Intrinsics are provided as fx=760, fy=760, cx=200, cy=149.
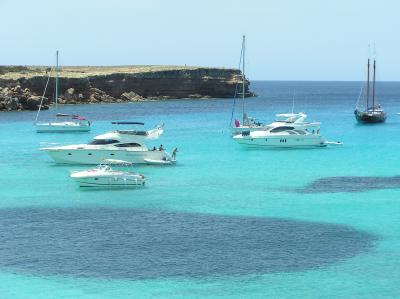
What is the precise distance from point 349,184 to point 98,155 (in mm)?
18321

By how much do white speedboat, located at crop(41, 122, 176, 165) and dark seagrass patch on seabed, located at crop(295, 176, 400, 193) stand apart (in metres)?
12.8

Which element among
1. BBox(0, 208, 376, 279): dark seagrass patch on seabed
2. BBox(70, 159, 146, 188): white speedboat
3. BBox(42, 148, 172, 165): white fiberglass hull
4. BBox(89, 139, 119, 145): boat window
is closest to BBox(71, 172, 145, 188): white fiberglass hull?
BBox(70, 159, 146, 188): white speedboat

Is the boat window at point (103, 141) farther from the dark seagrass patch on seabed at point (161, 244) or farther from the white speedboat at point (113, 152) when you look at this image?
the dark seagrass patch on seabed at point (161, 244)

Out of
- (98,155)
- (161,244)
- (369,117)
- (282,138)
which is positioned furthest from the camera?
(369,117)

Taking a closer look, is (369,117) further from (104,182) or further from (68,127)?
(104,182)

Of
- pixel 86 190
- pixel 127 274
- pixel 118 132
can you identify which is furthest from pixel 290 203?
pixel 118 132

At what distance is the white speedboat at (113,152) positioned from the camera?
179ft

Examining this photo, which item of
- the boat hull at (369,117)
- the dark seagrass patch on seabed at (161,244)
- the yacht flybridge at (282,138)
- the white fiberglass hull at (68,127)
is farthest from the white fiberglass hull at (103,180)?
the boat hull at (369,117)

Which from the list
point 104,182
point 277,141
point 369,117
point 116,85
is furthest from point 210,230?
point 116,85

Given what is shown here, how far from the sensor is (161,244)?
1218 inches

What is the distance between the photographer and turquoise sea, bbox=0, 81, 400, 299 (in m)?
26.0

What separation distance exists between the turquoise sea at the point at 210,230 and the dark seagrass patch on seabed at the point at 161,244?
47 mm

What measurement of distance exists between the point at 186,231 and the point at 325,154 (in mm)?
32588

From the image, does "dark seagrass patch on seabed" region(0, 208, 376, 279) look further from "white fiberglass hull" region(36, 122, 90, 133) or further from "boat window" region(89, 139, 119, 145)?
"white fiberglass hull" region(36, 122, 90, 133)
